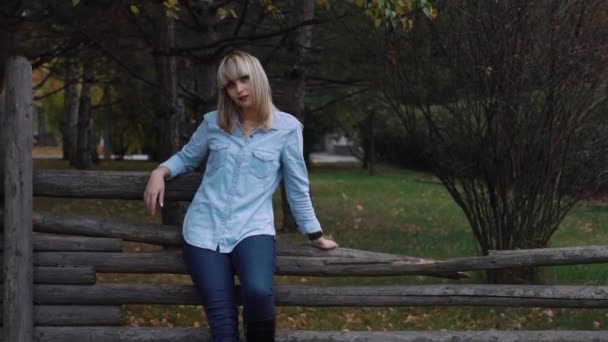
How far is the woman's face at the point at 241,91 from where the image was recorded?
500 centimetres

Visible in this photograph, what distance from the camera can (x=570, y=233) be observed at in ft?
43.6

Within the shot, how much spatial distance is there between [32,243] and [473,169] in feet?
13.2

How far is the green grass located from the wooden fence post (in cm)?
231

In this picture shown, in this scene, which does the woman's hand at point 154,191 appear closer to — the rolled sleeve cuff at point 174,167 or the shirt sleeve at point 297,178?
the rolled sleeve cuff at point 174,167

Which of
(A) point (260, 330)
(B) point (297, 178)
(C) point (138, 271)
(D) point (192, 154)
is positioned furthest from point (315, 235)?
(C) point (138, 271)

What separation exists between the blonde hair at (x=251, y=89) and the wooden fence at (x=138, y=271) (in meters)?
0.49

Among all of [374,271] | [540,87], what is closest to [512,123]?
[540,87]

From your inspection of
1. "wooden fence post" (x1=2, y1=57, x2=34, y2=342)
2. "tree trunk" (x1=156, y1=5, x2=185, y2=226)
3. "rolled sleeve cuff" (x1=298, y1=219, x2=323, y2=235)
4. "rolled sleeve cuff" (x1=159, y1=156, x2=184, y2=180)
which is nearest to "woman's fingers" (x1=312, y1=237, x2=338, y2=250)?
"rolled sleeve cuff" (x1=298, y1=219, x2=323, y2=235)

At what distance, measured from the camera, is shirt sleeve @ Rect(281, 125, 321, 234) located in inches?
203

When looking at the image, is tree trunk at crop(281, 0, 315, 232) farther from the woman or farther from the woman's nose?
the woman's nose

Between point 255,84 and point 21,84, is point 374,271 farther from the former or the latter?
point 21,84

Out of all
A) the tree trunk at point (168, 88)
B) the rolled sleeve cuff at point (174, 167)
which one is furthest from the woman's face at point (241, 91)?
the tree trunk at point (168, 88)

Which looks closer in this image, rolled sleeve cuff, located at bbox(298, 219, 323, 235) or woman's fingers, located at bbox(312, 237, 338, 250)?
rolled sleeve cuff, located at bbox(298, 219, 323, 235)

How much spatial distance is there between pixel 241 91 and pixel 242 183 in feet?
1.54
